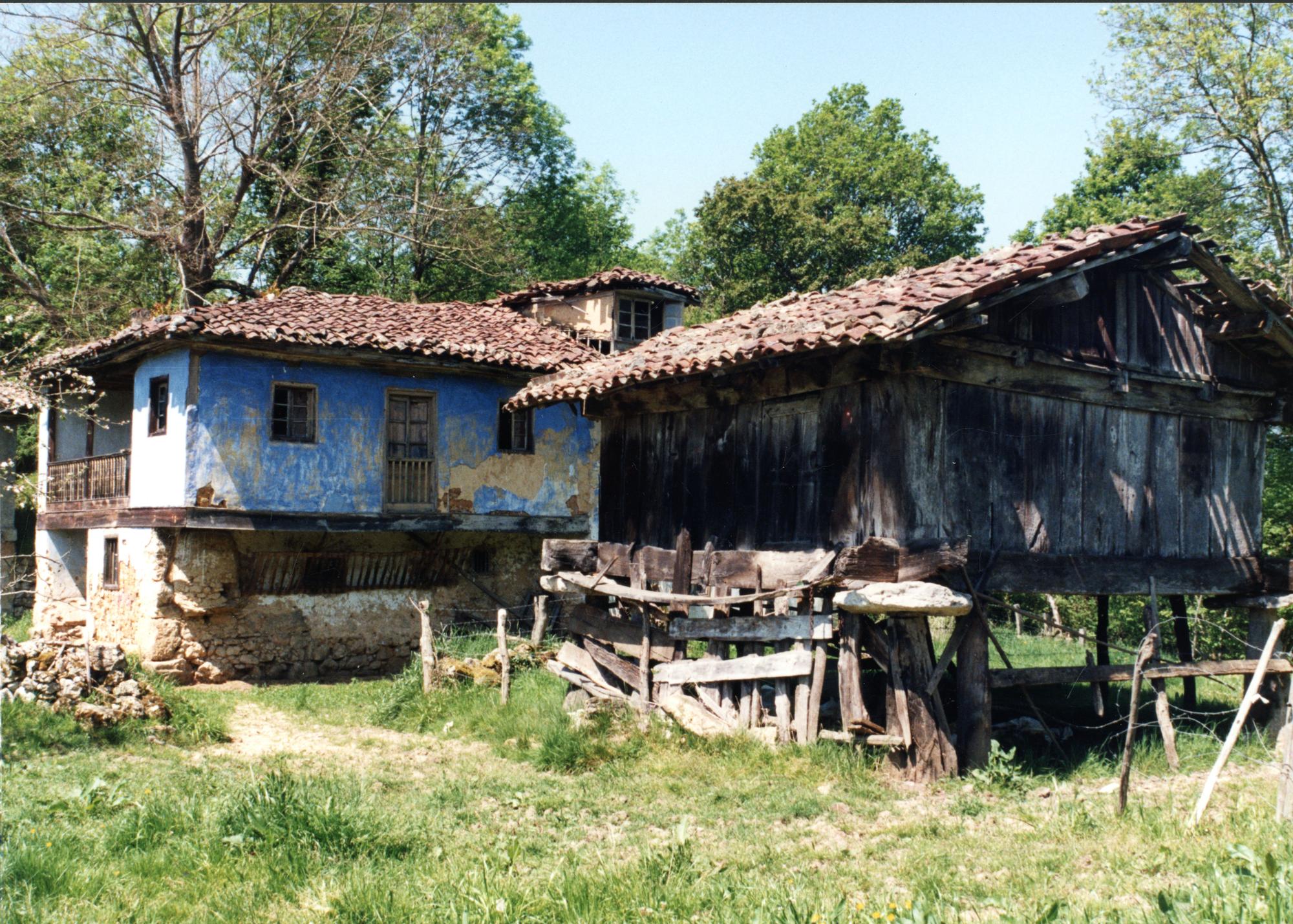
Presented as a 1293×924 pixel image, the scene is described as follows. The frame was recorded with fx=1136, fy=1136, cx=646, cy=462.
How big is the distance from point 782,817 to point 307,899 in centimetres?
356

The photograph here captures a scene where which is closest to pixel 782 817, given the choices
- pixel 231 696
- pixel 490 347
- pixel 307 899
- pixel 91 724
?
pixel 307 899

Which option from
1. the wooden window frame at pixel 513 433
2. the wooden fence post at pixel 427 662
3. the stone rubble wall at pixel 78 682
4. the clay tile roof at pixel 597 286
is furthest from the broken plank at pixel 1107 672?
the clay tile roof at pixel 597 286

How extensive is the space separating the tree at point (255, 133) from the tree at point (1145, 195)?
16.2 m

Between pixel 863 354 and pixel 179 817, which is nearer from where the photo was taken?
pixel 179 817

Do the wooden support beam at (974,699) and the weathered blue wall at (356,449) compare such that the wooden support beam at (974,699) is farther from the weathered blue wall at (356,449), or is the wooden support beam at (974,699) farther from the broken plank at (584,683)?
the weathered blue wall at (356,449)

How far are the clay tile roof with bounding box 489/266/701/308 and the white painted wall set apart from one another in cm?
677

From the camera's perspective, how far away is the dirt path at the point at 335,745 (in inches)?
429

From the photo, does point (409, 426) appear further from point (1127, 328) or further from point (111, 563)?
point (1127, 328)

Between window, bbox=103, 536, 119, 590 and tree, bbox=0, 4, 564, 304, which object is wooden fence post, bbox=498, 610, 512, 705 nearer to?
window, bbox=103, 536, 119, 590

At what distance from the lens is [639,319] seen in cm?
2127

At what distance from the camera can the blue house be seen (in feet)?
51.6

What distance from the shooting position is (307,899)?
608cm

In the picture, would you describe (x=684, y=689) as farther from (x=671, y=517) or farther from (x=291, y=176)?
(x=291, y=176)

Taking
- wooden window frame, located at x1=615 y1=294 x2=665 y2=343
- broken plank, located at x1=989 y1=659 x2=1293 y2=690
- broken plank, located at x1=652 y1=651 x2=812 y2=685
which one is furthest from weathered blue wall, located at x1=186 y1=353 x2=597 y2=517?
broken plank, located at x1=989 y1=659 x2=1293 y2=690
